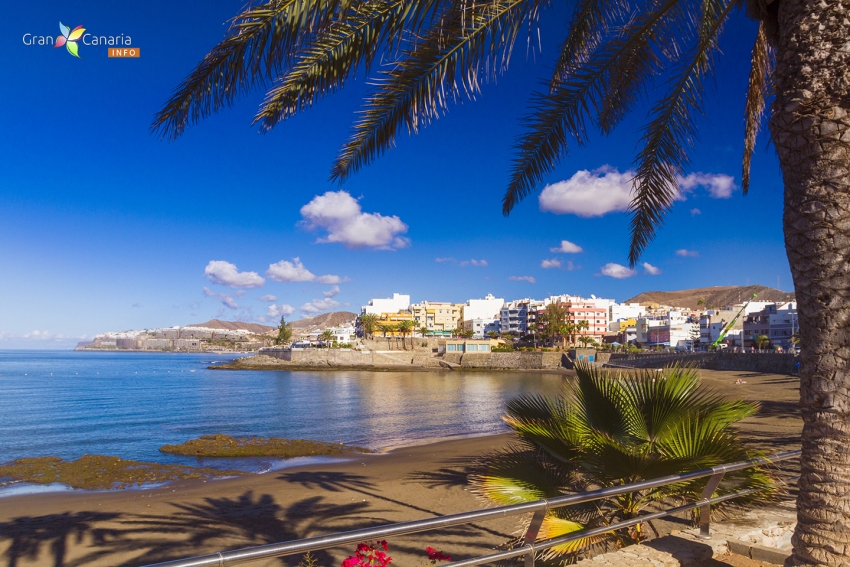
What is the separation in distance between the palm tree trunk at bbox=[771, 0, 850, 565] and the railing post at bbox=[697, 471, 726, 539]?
76cm

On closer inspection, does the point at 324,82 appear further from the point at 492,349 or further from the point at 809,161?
the point at 492,349

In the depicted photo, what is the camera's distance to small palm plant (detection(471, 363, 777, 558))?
4125mm

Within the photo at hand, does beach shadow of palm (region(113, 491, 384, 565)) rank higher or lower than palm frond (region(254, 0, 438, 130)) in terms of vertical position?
lower

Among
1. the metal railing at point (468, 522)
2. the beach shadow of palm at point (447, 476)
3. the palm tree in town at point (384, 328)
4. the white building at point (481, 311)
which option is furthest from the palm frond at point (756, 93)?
the white building at point (481, 311)

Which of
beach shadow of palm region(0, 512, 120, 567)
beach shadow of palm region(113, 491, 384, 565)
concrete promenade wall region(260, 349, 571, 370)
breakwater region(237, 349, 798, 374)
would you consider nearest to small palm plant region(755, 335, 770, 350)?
breakwater region(237, 349, 798, 374)

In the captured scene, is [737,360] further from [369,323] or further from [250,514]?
[369,323]

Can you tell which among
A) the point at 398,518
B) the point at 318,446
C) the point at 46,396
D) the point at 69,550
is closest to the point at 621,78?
the point at 398,518

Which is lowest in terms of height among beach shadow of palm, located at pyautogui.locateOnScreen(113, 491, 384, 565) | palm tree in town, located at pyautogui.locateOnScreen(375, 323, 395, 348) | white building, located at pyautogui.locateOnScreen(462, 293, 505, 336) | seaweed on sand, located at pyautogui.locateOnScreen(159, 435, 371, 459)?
seaweed on sand, located at pyautogui.locateOnScreen(159, 435, 371, 459)

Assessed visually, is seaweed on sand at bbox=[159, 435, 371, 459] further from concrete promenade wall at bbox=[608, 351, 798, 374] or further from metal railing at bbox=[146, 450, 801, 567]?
concrete promenade wall at bbox=[608, 351, 798, 374]

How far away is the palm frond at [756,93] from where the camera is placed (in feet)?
18.0

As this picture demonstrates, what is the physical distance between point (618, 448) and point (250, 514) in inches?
387

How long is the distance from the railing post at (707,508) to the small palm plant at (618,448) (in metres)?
0.12

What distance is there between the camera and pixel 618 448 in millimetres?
4203

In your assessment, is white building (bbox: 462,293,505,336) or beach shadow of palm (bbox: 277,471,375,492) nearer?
beach shadow of palm (bbox: 277,471,375,492)
